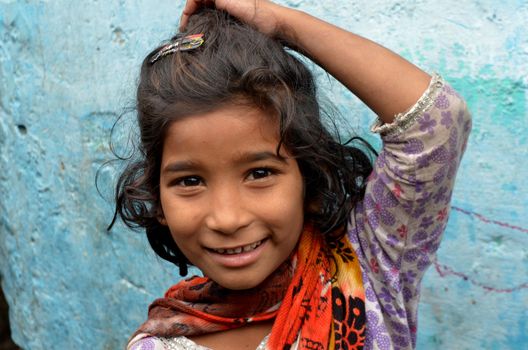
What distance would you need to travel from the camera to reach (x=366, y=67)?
1.43m

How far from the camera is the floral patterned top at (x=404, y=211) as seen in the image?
1.38 metres

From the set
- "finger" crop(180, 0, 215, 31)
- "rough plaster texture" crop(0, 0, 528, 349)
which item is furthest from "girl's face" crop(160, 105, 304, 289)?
"rough plaster texture" crop(0, 0, 528, 349)

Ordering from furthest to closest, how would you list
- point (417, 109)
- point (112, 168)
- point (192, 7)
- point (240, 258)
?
point (112, 168) → point (192, 7) → point (240, 258) → point (417, 109)

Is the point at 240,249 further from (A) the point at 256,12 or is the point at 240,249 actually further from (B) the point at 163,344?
(A) the point at 256,12

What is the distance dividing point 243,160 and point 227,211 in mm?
99

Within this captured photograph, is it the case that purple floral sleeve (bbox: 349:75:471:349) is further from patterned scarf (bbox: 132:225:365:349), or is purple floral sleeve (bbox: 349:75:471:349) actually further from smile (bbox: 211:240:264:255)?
smile (bbox: 211:240:264:255)

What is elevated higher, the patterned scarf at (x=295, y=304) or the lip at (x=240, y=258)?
the lip at (x=240, y=258)

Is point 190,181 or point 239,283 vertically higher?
point 190,181

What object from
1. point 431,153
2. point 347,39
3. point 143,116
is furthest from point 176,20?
point 431,153

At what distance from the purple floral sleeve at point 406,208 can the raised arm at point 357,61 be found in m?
0.03

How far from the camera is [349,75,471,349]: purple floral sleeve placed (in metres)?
1.38

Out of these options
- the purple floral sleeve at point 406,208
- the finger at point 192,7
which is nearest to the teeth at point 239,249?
the purple floral sleeve at point 406,208

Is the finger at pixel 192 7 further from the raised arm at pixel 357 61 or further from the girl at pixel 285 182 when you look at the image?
the raised arm at pixel 357 61

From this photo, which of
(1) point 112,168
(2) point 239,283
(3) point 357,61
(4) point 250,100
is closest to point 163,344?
(2) point 239,283
